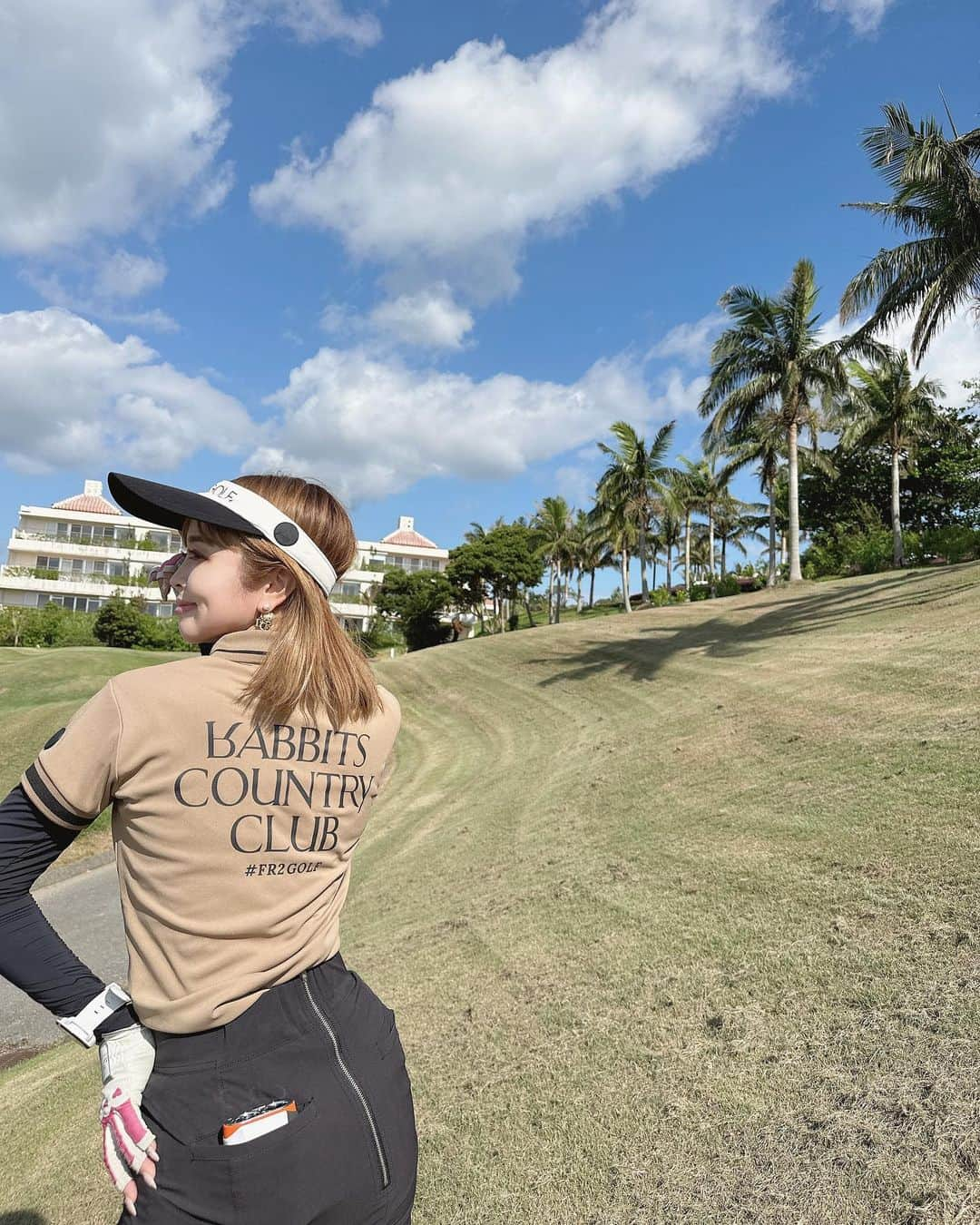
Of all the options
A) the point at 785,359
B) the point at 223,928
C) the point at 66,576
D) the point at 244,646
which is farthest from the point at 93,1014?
the point at 66,576

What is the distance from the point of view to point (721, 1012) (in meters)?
3.90

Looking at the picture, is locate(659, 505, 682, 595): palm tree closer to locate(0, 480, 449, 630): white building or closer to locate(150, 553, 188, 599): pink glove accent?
locate(0, 480, 449, 630): white building

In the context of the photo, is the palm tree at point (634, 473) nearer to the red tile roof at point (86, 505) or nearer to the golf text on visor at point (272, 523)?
the golf text on visor at point (272, 523)

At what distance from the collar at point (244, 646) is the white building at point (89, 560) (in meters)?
58.9

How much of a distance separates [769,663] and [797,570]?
54.3ft

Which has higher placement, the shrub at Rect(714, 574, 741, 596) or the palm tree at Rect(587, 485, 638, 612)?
the palm tree at Rect(587, 485, 638, 612)

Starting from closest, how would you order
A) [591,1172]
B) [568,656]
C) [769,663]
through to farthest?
[591,1172], [769,663], [568,656]

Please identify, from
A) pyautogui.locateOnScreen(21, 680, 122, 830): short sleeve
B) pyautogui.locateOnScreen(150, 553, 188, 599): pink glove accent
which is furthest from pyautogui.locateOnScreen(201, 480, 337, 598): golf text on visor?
pyautogui.locateOnScreen(21, 680, 122, 830): short sleeve

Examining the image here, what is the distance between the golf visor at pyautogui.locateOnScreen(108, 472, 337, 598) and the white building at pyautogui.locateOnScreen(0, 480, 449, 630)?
5875 centimetres

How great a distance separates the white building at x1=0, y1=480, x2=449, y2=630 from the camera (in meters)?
67.7

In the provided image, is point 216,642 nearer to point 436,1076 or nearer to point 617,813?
point 436,1076

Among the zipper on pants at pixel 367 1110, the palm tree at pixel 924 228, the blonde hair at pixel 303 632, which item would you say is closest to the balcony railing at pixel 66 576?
the palm tree at pixel 924 228

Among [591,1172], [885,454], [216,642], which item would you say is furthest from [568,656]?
[885,454]

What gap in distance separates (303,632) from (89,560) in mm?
82060
